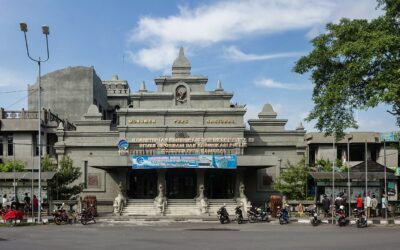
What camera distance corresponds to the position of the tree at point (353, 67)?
28.9 m

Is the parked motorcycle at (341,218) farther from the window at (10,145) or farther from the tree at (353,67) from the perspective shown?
the window at (10,145)

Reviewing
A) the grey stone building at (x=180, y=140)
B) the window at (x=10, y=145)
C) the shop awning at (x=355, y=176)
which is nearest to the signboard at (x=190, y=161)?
the grey stone building at (x=180, y=140)

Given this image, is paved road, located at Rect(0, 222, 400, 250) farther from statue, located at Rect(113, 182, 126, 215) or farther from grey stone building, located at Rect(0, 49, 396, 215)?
grey stone building, located at Rect(0, 49, 396, 215)

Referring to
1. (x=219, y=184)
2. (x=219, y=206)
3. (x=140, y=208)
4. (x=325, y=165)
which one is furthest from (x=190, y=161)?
(x=325, y=165)

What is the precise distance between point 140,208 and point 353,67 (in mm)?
22096

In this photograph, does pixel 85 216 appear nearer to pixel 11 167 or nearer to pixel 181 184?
pixel 181 184

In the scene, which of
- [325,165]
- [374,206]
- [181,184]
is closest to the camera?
[374,206]

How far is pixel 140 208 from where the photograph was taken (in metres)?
44.4

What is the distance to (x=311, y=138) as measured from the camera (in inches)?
2245

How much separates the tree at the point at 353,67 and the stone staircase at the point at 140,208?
16.9m

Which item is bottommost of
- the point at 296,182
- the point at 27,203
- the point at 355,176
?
the point at 27,203

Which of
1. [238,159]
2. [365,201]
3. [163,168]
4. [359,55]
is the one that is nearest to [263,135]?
[238,159]

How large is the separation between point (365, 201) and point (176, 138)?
19568mm

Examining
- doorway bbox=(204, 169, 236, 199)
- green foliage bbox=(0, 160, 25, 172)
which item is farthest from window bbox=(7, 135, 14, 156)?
doorway bbox=(204, 169, 236, 199)
